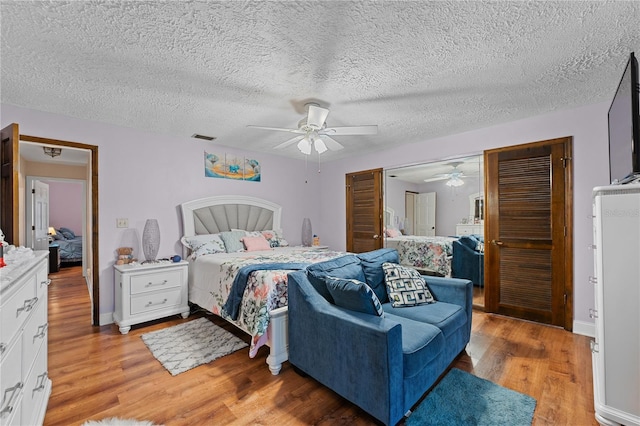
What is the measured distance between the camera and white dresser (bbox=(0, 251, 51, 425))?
43.0 inches

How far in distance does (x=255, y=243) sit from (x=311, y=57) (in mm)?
2651

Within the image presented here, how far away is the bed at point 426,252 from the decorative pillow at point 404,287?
1.61m

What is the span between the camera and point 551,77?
7.39 ft

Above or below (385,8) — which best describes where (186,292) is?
below

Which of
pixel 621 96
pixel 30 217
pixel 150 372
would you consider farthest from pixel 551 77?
pixel 30 217

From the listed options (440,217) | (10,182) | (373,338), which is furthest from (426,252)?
(10,182)

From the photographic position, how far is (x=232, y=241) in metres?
3.80

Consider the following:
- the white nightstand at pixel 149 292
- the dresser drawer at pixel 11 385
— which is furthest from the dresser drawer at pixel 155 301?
the dresser drawer at pixel 11 385

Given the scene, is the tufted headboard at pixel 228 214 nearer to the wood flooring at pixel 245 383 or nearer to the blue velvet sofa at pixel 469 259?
the wood flooring at pixel 245 383

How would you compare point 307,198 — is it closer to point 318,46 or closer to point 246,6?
point 318,46

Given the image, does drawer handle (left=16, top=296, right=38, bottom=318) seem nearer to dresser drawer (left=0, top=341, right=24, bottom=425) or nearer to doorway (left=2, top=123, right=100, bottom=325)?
dresser drawer (left=0, top=341, right=24, bottom=425)

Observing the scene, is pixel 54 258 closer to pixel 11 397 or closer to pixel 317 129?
pixel 11 397

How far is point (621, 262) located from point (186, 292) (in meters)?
3.87

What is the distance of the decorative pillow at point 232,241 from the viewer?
3.73 metres
